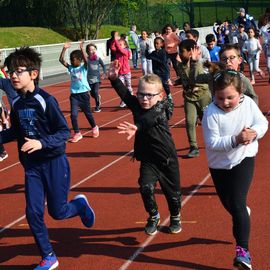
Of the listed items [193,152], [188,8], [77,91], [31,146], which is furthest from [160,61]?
[188,8]

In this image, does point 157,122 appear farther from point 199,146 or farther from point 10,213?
point 199,146

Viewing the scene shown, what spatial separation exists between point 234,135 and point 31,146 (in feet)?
5.29

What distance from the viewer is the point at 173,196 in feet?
18.5

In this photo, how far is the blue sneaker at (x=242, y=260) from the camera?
14.6ft

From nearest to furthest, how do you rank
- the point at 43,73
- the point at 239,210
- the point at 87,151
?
the point at 239,210 < the point at 87,151 < the point at 43,73

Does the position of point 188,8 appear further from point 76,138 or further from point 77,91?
point 76,138

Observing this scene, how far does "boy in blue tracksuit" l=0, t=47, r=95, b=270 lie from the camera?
484 centimetres

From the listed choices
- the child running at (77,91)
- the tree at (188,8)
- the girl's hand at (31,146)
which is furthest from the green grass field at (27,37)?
the girl's hand at (31,146)

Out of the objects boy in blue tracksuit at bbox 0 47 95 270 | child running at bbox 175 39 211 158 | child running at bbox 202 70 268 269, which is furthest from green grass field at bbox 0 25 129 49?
child running at bbox 202 70 268 269

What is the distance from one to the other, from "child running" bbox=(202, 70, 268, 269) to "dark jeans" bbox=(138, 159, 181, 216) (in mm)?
1085

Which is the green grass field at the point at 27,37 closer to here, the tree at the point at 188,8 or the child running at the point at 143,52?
the child running at the point at 143,52

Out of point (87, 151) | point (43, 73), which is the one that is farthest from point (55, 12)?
point (87, 151)

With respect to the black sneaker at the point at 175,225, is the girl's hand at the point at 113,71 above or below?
above

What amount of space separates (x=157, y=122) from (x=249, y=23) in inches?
780
